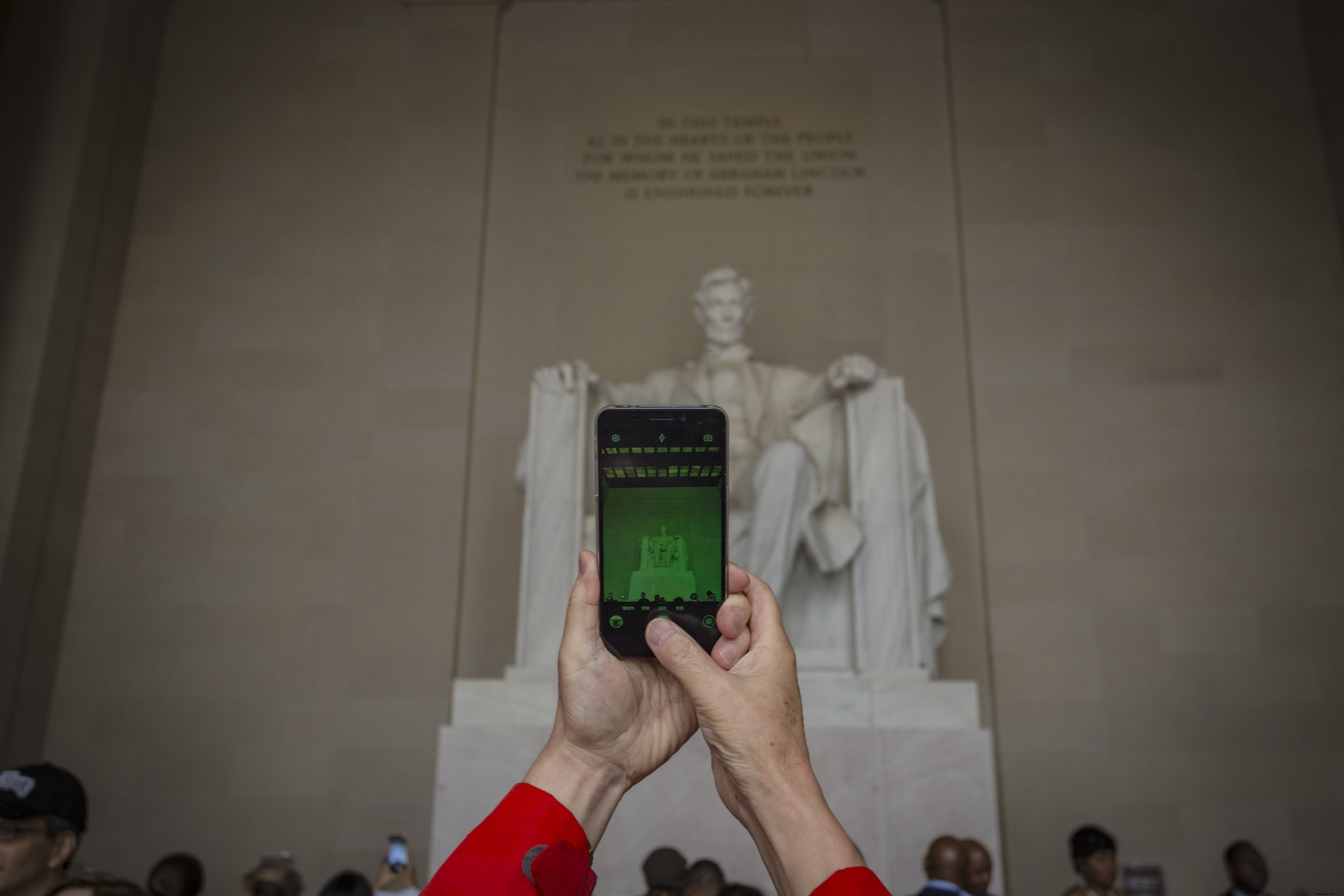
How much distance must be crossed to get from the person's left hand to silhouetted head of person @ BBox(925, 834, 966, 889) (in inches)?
121

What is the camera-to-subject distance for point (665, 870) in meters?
3.81

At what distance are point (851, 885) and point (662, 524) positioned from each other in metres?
0.46

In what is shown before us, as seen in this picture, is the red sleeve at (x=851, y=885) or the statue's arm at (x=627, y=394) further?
the statue's arm at (x=627, y=394)

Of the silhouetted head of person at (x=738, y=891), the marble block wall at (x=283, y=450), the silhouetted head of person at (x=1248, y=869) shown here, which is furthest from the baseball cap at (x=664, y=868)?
the marble block wall at (x=283, y=450)

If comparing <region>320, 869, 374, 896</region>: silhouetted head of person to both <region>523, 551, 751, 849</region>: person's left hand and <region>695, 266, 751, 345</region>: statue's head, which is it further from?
<region>695, 266, 751, 345</region>: statue's head

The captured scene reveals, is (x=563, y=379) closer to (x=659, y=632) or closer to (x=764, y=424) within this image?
(x=764, y=424)

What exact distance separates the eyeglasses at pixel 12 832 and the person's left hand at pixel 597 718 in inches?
84.0

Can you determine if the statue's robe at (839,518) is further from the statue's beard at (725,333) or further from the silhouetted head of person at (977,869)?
the silhouetted head of person at (977,869)

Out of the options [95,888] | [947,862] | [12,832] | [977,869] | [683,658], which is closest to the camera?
[683,658]

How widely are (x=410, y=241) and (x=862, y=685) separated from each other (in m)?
4.88

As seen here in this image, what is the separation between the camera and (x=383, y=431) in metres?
7.69

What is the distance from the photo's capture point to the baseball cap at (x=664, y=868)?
3.77 meters

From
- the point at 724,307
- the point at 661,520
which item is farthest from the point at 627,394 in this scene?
the point at 661,520

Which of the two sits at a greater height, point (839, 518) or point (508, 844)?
point (839, 518)
